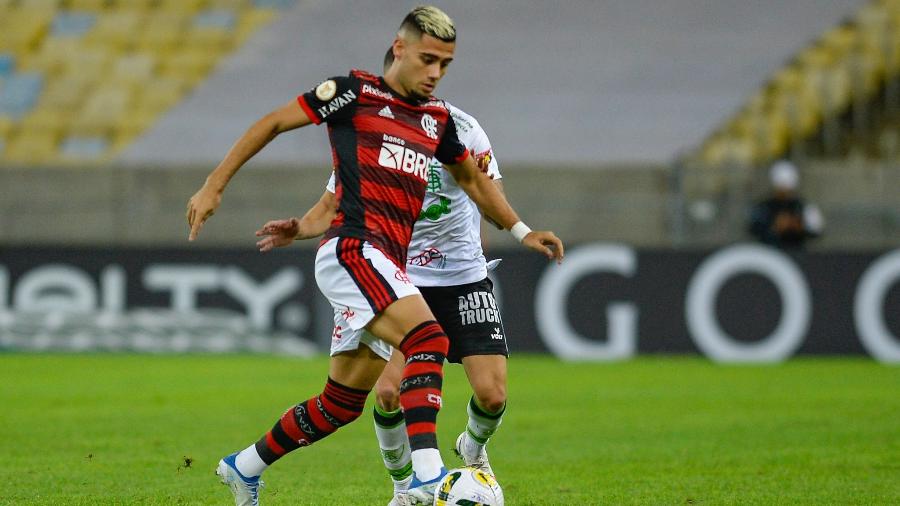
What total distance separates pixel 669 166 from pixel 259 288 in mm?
5297

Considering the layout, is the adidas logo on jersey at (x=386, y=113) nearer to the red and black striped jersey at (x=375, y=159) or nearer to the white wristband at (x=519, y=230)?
the red and black striped jersey at (x=375, y=159)

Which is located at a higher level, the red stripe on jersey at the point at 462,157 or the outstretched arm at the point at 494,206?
the red stripe on jersey at the point at 462,157

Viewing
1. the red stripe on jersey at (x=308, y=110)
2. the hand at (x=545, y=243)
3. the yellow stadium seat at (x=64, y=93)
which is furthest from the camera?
the yellow stadium seat at (x=64, y=93)

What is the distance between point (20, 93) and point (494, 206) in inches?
616

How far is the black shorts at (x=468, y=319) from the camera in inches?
248

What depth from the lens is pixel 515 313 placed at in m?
16.1

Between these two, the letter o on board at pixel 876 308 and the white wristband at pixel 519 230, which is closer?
the white wristband at pixel 519 230

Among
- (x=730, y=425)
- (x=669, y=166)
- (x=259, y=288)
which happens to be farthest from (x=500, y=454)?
(x=669, y=166)

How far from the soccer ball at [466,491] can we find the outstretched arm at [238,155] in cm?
130

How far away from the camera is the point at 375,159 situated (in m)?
5.49

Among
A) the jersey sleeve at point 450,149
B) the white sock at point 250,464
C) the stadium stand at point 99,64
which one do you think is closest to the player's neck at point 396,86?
the jersey sleeve at point 450,149

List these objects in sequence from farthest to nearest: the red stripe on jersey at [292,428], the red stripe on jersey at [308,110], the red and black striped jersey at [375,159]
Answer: the red stripe on jersey at [292,428] < the red and black striped jersey at [375,159] < the red stripe on jersey at [308,110]

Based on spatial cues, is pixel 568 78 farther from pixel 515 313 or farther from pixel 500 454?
pixel 500 454

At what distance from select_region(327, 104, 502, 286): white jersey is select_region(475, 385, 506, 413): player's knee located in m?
0.56
